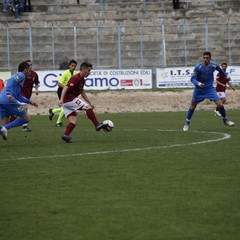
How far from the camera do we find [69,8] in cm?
5294

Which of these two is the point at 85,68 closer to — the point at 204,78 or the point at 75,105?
the point at 75,105

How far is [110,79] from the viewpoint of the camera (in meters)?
43.8

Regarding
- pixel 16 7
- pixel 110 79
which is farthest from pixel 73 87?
pixel 16 7

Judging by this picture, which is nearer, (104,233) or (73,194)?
(104,233)

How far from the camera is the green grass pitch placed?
31.4ft

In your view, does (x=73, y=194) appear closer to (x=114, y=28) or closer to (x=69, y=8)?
(x=114, y=28)

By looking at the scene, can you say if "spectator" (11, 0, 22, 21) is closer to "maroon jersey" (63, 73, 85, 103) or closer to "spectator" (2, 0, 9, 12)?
"spectator" (2, 0, 9, 12)

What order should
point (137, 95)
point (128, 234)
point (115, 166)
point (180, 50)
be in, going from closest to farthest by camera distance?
point (128, 234), point (115, 166), point (137, 95), point (180, 50)

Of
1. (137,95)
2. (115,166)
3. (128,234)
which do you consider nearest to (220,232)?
(128,234)

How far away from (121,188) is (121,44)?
3726 cm

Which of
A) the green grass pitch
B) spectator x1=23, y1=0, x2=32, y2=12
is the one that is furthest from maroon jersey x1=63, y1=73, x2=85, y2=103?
spectator x1=23, y1=0, x2=32, y2=12

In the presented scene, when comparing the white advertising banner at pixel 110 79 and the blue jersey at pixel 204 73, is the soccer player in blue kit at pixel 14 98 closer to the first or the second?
the blue jersey at pixel 204 73

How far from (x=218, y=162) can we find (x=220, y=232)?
6.30 meters

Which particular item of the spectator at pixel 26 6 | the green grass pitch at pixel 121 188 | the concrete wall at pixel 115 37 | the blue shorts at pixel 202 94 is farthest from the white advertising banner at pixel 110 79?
the green grass pitch at pixel 121 188
